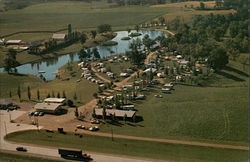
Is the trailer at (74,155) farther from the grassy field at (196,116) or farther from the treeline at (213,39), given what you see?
the treeline at (213,39)

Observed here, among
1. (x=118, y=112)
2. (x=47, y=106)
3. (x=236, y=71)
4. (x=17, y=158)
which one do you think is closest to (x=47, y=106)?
(x=47, y=106)

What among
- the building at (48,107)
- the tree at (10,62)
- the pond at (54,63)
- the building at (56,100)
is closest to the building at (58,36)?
the pond at (54,63)

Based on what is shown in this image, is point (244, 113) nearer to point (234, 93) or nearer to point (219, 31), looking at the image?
point (234, 93)

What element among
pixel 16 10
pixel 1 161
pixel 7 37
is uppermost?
pixel 16 10

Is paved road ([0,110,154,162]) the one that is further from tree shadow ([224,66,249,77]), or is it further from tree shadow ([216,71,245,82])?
tree shadow ([224,66,249,77])

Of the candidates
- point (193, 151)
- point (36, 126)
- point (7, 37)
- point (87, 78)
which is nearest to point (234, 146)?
point (193, 151)

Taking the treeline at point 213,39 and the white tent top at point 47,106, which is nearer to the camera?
the white tent top at point 47,106

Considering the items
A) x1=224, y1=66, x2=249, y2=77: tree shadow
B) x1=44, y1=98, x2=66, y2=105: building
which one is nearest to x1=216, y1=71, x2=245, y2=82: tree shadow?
x1=224, y1=66, x2=249, y2=77: tree shadow
